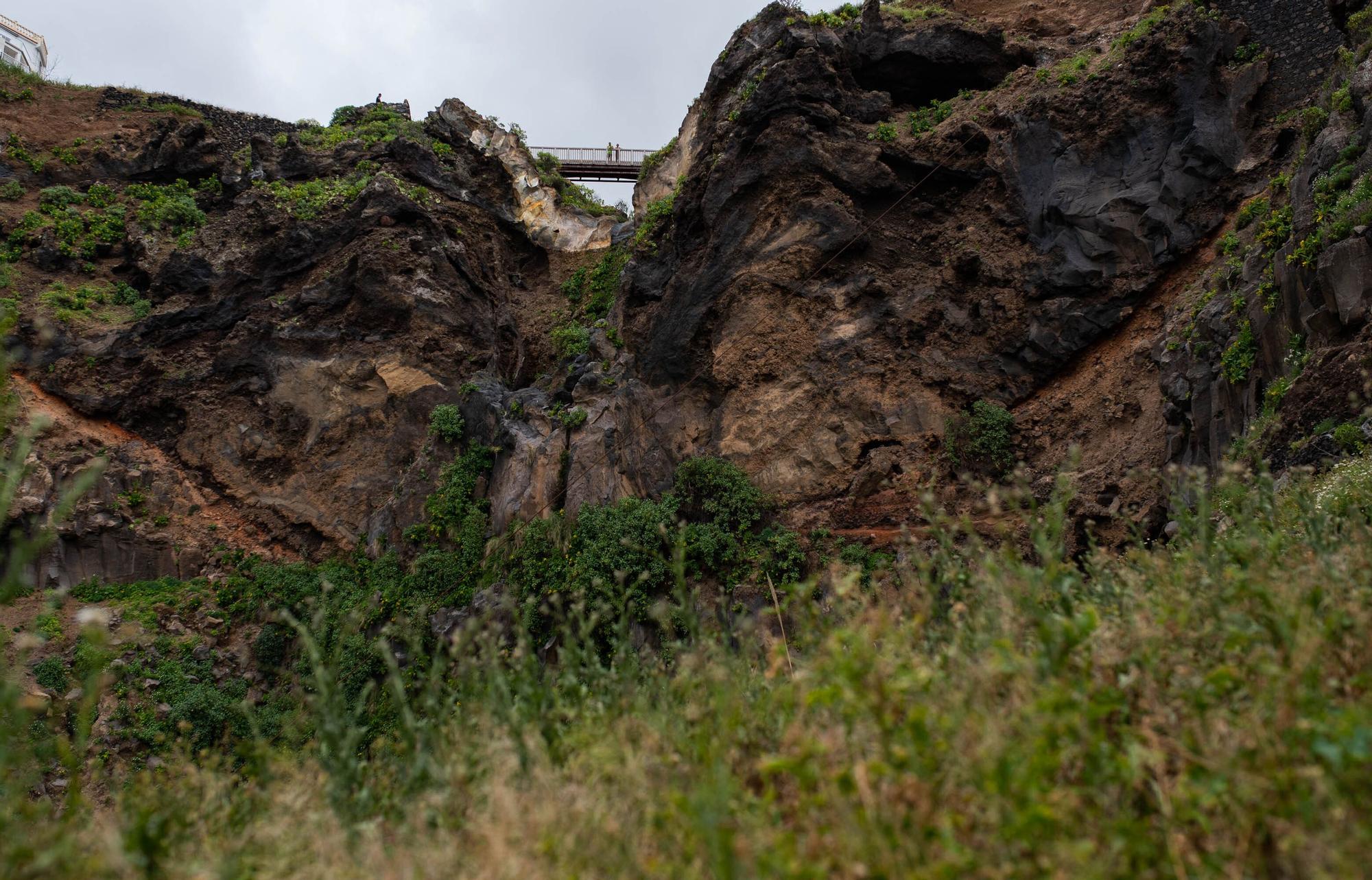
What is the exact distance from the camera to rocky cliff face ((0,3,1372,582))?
11.5 metres

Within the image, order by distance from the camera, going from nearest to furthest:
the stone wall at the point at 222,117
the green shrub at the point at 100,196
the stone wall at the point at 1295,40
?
the stone wall at the point at 1295,40 → the green shrub at the point at 100,196 → the stone wall at the point at 222,117

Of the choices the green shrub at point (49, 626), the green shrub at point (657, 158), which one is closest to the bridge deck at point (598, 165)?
the green shrub at point (657, 158)

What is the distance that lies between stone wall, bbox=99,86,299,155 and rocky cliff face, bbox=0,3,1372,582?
2.57 m

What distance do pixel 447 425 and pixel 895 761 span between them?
14.4m

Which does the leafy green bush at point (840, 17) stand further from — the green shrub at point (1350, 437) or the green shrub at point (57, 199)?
the green shrub at point (57, 199)

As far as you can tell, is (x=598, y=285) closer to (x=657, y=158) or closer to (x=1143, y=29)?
(x=657, y=158)

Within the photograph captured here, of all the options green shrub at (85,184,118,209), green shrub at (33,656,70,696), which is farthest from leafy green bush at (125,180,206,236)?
green shrub at (33,656,70,696)

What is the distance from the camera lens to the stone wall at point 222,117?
22.3m

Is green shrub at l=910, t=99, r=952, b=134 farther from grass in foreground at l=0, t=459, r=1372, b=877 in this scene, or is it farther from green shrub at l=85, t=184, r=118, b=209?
green shrub at l=85, t=184, r=118, b=209

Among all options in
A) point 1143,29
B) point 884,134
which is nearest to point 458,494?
point 884,134

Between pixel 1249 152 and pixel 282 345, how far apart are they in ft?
60.8

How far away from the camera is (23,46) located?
41000 mm

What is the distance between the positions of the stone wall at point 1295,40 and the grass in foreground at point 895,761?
11.7 m

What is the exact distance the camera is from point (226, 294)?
17.7 m
